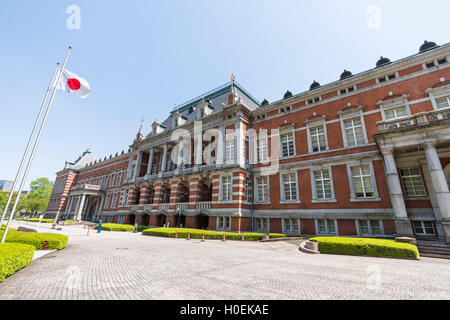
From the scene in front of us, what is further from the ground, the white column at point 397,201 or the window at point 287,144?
the window at point 287,144

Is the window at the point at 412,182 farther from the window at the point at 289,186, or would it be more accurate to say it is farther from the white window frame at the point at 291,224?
the white window frame at the point at 291,224

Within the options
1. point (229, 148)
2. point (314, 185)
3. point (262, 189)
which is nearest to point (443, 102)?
point (314, 185)

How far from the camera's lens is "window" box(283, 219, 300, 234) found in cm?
1949

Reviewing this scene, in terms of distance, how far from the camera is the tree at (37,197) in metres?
60.5

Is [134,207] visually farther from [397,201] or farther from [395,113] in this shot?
[395,113]

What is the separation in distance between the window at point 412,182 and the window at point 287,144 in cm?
938

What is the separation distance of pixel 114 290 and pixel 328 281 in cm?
568

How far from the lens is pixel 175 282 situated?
554 centimetres

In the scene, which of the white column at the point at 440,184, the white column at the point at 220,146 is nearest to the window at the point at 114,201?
the white column at the point at 220,146

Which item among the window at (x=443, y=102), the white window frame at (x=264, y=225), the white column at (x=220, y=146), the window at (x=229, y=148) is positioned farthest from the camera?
the white column at (x=220, y=146)

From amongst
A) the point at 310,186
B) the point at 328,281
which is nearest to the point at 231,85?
the point at 310,186

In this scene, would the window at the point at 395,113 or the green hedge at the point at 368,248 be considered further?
the window at the point at 395,113

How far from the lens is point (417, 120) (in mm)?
13227
